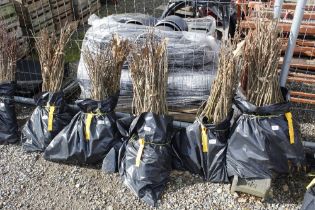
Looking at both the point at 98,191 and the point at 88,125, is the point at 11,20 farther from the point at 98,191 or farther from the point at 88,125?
the point at 98,191

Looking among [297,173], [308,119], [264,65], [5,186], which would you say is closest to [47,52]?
[5,186]

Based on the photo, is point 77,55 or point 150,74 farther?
point 77,55

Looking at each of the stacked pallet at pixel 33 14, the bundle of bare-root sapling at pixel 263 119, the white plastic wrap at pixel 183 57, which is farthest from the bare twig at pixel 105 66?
the stacked pallet at pixel 33 14

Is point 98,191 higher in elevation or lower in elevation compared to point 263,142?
lower

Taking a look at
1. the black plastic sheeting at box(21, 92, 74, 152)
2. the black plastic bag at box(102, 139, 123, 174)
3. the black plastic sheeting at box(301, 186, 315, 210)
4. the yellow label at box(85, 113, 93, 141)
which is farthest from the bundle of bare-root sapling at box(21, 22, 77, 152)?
the black plastic sheeting at box(301, 186, 315, 210)

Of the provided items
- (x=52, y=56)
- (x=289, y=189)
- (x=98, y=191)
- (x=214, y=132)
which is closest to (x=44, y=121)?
(x=52, y=56)

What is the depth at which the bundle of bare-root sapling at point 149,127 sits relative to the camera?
9.04 ft

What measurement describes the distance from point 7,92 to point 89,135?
41.5 inches

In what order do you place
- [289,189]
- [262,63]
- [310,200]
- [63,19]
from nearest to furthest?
[310,200] < [262,63] < [289,189] < [63,19]

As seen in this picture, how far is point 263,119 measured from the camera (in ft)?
8.74

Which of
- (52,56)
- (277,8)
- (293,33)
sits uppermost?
(277,8)

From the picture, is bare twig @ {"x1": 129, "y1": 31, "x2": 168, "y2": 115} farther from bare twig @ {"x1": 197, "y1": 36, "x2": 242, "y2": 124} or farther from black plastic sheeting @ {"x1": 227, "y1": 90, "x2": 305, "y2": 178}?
black plastic sheeting @ {"x1": 227, "y1": 90, "x2": 305, "y2": 178}

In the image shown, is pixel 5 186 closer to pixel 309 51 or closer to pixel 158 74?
pixel 158 74

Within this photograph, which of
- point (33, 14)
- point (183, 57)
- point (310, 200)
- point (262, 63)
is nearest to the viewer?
point (310, 200)
